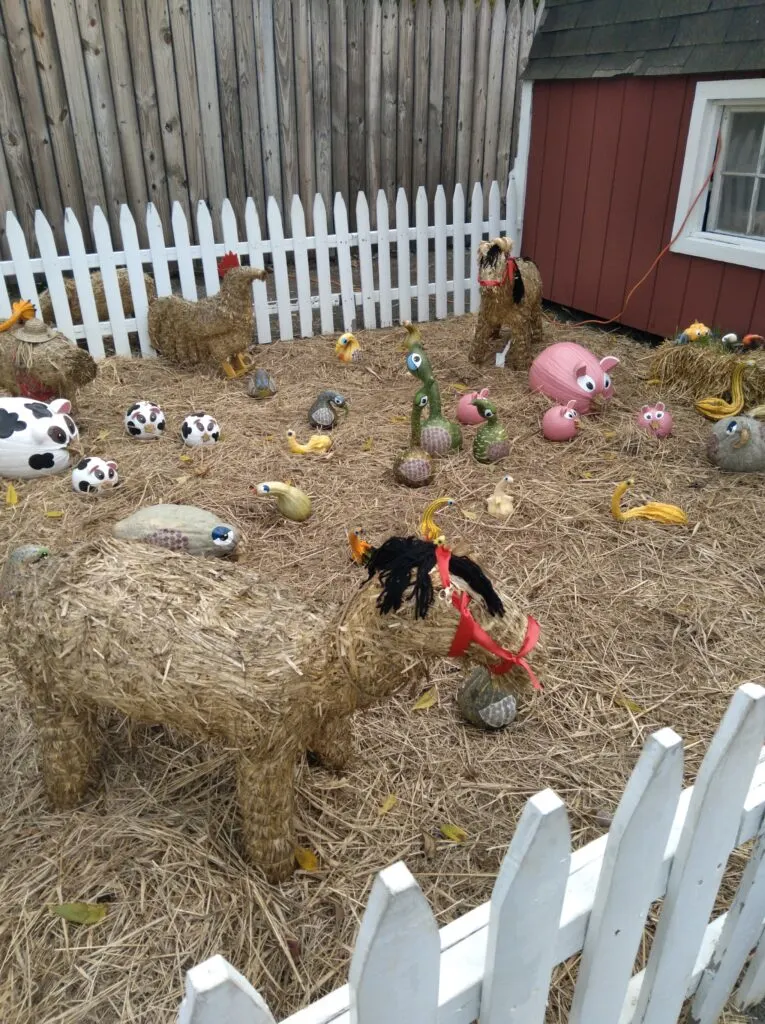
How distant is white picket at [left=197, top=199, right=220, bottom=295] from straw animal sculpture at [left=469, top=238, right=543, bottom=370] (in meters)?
2.04

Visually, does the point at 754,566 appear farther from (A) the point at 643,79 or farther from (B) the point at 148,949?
(A) the point at 643,79

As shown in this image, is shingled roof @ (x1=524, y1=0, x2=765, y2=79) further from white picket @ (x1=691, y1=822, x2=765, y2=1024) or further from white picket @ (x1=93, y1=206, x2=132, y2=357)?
white picket @ (x1=691, y1=822, x2=765, y2=1024)

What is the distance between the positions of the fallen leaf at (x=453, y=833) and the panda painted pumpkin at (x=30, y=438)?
2.95 m

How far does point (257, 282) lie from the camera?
19.9 ft

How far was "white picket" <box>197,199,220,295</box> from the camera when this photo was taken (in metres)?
5.62

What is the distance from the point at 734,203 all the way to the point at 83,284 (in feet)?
15.6

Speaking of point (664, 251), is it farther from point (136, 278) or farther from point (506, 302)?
point (136, 278)

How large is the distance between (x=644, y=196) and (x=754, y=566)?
3624mm

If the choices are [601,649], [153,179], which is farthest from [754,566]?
[153,179]

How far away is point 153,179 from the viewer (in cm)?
682

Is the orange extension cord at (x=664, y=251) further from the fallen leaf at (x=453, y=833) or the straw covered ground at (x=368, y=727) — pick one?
the fallen leaf at (x=453, y=833)

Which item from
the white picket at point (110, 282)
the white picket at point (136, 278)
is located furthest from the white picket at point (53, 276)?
the white picket at point (136, 278)

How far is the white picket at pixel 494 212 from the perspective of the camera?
21.9ft

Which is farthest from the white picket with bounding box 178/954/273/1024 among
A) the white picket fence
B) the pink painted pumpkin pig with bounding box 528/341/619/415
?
the pink painted pumpkin pig with bounding box 528/341/619/415
